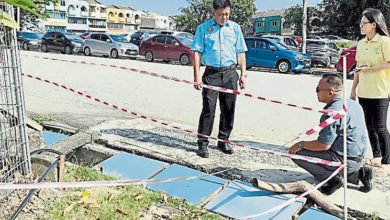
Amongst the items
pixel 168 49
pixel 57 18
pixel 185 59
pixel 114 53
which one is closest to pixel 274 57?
pixel 185 59

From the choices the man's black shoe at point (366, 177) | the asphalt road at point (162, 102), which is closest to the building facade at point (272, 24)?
the asphalt road at point (162, 102)

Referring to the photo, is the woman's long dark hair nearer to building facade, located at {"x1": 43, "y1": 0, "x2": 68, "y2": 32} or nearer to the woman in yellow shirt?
the woman in yellow shirt

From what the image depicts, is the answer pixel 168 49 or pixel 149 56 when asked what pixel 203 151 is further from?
pixel 149 56

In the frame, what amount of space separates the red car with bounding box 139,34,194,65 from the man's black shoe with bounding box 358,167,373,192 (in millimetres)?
16247

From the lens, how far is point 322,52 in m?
19.6

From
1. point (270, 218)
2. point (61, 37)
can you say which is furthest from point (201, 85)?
point (61, 37)

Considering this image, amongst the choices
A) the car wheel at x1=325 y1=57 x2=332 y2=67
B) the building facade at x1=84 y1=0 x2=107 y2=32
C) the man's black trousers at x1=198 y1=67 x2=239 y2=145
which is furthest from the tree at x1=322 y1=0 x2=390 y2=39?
the building facade at x1=84 y1=0 x2=107 y2=32

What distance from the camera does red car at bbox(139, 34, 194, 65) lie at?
19852mm

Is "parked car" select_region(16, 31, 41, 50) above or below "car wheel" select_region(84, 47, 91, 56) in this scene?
above

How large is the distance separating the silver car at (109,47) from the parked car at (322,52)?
10083mm

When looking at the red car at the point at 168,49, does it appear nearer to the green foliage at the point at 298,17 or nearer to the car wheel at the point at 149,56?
the car wheel at the point at 149,56

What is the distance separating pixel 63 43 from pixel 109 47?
13.4ft

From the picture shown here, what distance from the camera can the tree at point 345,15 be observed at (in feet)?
109

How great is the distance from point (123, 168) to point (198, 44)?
1752 mm
